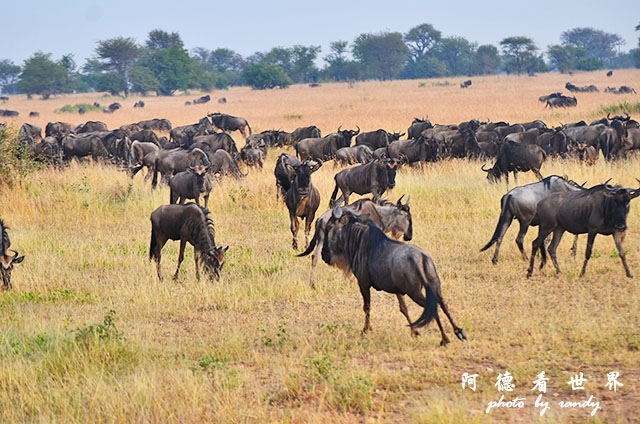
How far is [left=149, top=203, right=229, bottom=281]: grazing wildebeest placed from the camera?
9.30 metres

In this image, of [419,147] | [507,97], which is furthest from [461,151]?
[507,97]

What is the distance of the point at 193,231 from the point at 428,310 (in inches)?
163

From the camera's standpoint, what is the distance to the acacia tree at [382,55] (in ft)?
368

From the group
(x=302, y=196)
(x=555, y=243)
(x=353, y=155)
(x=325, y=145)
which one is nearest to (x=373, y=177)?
(x=302, y=196)

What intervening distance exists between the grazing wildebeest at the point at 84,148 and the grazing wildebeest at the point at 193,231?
45.2 feet

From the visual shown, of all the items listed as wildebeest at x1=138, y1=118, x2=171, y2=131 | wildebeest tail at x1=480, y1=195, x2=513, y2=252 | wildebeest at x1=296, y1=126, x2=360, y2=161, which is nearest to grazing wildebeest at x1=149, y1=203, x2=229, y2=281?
wildebeest tail at x1=480, y1=195, x2=513, y2=252

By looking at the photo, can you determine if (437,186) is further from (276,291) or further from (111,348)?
(111,348)

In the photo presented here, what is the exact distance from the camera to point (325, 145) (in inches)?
824

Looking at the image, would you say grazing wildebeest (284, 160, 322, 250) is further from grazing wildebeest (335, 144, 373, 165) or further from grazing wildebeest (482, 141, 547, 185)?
grazing wildebeest (335, 144, 373, 165)

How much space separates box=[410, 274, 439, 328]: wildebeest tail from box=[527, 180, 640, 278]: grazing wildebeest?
3452 mm

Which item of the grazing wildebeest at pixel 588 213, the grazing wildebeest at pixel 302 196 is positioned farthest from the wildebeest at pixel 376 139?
the grazing wildebeest at pixel 588 213

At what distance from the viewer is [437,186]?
1567cm

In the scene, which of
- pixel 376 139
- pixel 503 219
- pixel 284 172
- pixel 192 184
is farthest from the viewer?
pixel 376 139

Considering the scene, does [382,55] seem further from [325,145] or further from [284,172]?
[284,172]
